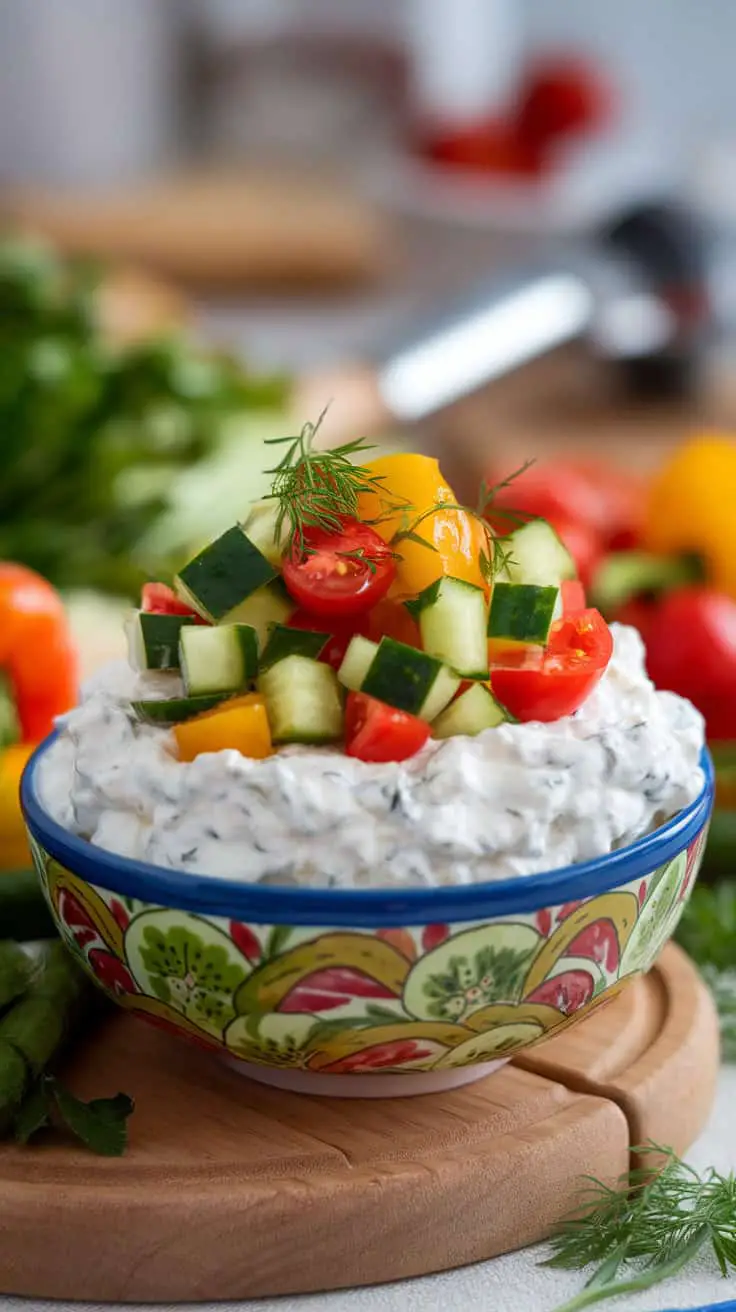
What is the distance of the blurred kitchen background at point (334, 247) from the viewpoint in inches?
139

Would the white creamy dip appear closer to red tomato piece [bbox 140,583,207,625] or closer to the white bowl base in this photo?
red tomato piece [bbox 140,583,207,625]

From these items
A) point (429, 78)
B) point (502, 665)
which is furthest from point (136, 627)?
point (429, 78)

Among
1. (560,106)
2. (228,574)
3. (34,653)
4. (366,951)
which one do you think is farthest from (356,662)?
(560,106)

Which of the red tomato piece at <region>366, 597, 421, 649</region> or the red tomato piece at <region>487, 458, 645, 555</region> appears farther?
the red tomato piece at <region>487, 458, 645, 555</region>

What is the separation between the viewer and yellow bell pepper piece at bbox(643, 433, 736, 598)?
114 inches

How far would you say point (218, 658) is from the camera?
5.24 ft

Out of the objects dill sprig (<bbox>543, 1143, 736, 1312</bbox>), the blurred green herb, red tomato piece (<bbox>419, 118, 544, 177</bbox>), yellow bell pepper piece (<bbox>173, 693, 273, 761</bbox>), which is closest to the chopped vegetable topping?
yellow bell pepper piece (<bbox>173, 693, 273, 761</bbox>)

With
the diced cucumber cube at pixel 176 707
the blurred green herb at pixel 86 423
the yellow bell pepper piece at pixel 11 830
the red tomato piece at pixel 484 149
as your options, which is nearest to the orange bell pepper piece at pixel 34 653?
the yellow bell pepper piece at pixel 11 830

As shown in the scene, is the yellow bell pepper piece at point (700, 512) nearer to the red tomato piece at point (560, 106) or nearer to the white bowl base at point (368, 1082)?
the white bowl base at point (368, 1082)

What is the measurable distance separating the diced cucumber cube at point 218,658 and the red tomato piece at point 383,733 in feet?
0.41

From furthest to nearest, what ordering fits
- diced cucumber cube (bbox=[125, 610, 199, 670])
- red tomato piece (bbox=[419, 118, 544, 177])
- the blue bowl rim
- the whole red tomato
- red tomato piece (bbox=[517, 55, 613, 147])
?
1. red tomato piece (bbox=[517, 55, 613, 147])
2. red tomato piece (bbox=[419, 118, 544, 177])
3. the whole red tomato
4. diced cucumber cube (bbox=[125, 610, 199, 670])
5. the blue bowl rim

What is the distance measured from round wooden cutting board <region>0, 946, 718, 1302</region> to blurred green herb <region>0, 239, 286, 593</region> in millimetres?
1666

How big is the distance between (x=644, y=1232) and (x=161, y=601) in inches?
32.9

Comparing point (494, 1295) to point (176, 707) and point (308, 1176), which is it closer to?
point (308, 1176)
